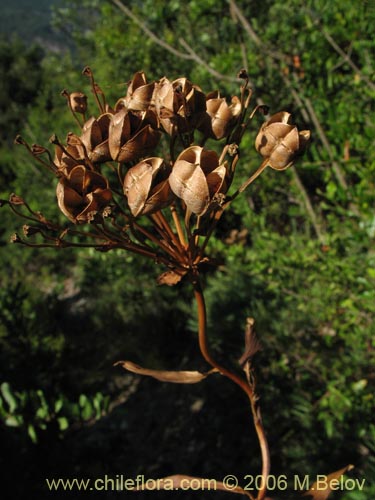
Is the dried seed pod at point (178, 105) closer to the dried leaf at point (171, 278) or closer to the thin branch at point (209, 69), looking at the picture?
the dried leaf at point (171, 278)

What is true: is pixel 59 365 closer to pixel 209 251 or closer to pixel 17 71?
pixel 209 251

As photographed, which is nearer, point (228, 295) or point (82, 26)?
point (228, 295)

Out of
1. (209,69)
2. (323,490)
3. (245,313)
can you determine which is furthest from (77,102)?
(245,313)

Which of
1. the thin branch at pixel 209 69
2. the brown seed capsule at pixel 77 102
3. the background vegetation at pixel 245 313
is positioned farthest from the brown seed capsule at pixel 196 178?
the thin branch at pixel 209 69

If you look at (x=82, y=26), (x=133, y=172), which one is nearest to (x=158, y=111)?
(x=133, y=172)

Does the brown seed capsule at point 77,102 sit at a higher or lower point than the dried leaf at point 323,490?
higher

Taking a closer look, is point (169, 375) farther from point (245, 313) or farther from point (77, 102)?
point (245, 313)
